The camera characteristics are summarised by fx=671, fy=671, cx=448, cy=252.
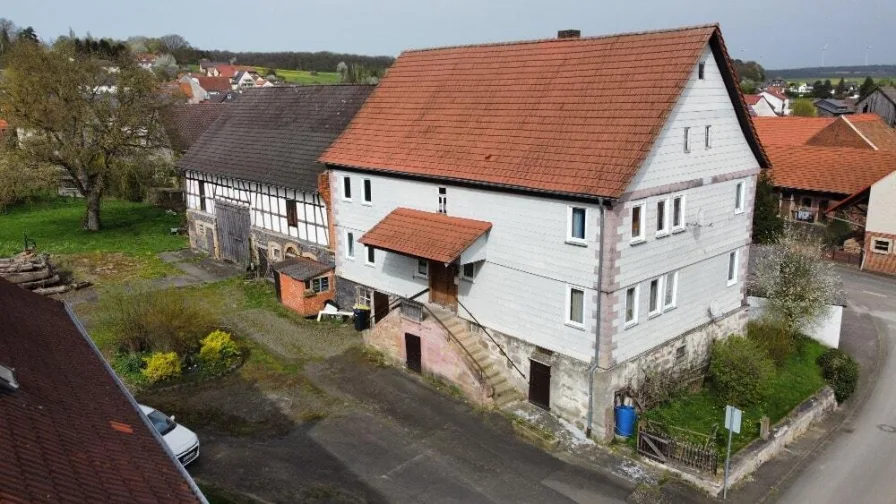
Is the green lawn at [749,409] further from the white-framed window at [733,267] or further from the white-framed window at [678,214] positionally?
the white-framed window at [678,214]

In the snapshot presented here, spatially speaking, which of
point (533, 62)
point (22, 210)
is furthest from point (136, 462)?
point (22, 210)

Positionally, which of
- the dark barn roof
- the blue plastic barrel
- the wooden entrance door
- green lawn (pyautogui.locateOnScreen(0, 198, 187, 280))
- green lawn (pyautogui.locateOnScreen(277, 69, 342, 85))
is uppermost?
green lawn (pyautogui.locateOnScreen(277, 69, 342, 85))

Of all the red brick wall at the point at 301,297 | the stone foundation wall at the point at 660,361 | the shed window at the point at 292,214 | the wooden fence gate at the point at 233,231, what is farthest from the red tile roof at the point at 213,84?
the stone foundation wall at the point at 660,361

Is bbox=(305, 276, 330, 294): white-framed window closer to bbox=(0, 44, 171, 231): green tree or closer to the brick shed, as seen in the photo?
the brick shed

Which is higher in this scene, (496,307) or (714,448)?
(496,307)

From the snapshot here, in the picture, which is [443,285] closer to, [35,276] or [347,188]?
[347,188]

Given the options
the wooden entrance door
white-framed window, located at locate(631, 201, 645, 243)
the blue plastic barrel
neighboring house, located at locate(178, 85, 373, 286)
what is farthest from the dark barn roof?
the blue plastic barrel

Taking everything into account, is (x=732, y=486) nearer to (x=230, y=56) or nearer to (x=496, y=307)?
(x=496, y=307)

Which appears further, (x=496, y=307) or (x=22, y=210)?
(x=22, y=210)
